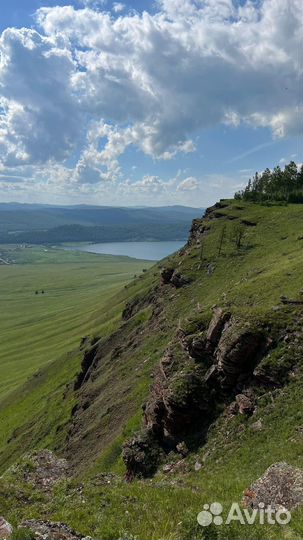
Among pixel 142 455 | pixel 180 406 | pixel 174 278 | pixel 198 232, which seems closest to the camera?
pixel 180 406

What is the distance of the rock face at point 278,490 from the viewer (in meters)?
15.4

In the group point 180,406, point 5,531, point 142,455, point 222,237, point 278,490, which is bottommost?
point 142,455

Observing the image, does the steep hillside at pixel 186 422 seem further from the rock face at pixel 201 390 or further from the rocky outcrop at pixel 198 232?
the rocky outcrop at pixel 198 232

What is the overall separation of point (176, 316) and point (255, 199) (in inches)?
3028

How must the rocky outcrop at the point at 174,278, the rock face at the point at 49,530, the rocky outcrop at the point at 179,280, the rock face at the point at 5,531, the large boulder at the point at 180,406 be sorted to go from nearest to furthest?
the rock face at the point at 5,531, the rock face at the point at 49,530, the large boulder at the point at 180,406, the rocky outcrop at the point at 179,280, the rocky outcrop at the point at 174,278

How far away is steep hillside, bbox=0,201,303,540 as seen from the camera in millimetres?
17359

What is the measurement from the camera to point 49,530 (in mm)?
14766

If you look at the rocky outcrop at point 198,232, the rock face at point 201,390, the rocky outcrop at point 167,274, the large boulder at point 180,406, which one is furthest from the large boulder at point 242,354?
the rocky outcrop at point 198,232

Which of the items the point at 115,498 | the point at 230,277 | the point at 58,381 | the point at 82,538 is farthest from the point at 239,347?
the point at 58,381

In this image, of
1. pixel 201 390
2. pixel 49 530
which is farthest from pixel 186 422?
pixel 49 530

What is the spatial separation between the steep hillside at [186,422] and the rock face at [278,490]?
0.41 m

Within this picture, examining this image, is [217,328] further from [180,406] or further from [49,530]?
[49,530]

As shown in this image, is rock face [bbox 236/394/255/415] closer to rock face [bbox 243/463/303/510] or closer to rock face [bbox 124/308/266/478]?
rock face [bbox 124/308/266/478]

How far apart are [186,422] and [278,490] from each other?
51.0 feet
